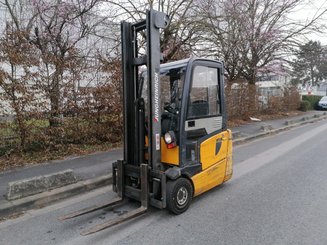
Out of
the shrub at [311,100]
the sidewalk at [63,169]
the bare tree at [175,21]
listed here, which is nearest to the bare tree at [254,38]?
the bare tree at [175,21]

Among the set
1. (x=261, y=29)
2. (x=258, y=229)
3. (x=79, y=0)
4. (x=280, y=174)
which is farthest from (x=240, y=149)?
(x=261, y=29)

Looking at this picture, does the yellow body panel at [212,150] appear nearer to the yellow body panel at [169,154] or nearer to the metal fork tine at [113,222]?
the yellow body panel at [169,154]

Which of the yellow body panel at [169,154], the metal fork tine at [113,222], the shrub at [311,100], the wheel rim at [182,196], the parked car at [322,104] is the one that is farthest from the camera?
the parked car at [322,104]

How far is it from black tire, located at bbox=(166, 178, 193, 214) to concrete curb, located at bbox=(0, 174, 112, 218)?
2.05 m

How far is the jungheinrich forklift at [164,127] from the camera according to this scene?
12.8 feet

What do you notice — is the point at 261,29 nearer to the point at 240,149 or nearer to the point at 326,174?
the point at 240,149

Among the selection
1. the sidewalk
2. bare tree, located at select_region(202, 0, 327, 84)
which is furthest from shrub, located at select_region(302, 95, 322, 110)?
the sidewalk

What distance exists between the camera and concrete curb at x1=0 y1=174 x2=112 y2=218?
426 cm

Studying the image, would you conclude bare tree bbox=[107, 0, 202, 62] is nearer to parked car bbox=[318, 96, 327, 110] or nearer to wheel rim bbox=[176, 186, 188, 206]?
wheel rim bbox=[176, 186, 188, 206]

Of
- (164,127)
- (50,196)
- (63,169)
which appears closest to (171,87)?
(164,127)

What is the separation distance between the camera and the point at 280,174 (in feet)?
20.1

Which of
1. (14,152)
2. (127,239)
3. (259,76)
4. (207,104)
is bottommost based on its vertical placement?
(127,239)

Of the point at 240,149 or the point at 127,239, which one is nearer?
the point at 127,239

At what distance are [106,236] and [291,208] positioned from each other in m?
2.82
